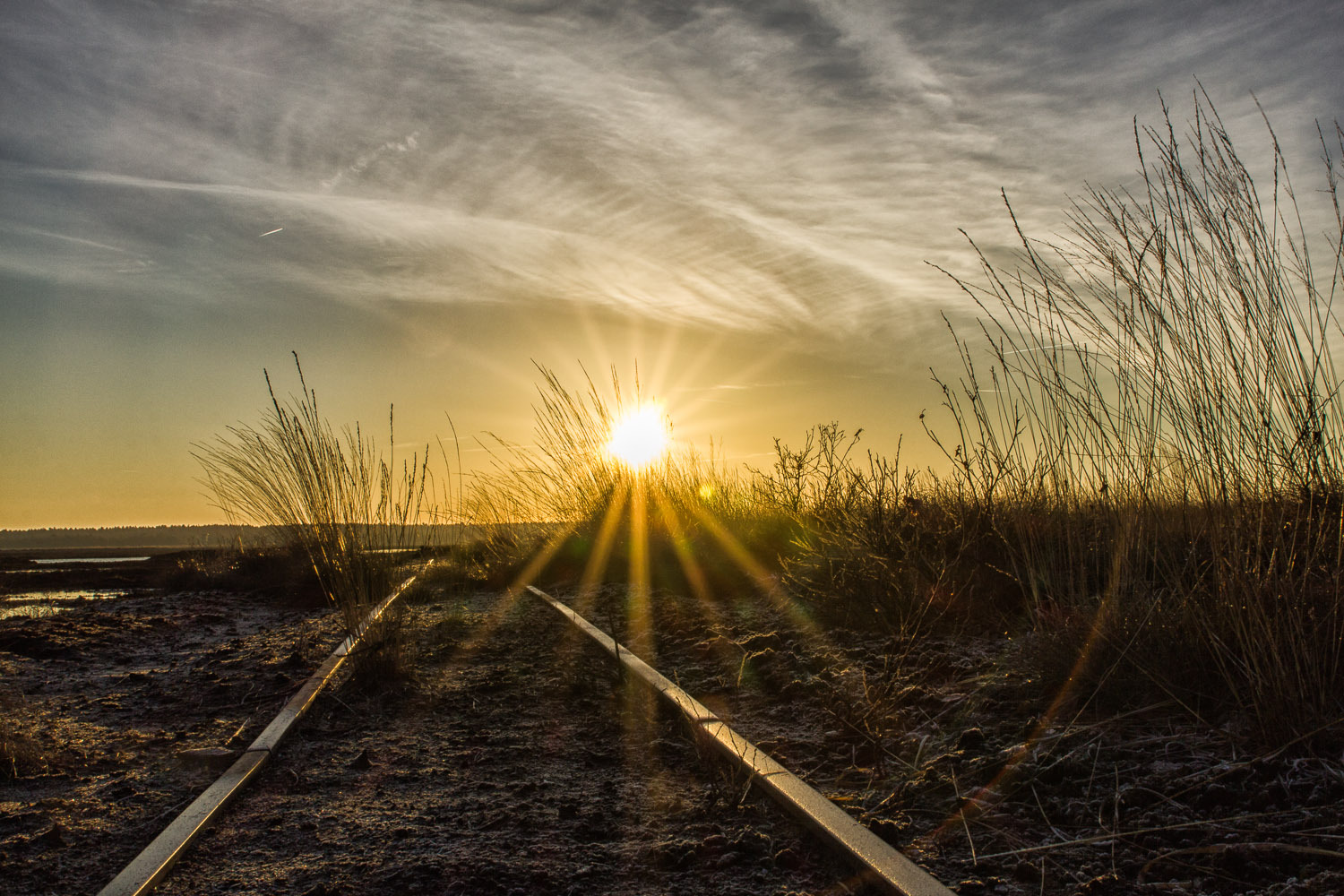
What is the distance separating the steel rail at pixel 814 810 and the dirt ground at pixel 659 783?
7cm

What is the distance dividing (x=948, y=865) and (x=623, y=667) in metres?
2.55

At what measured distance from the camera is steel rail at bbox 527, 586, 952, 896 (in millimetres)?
1944

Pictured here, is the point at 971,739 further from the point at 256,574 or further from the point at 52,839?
the point at 256,574

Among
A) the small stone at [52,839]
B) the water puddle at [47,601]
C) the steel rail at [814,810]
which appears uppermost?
the steel rail at [814,810]

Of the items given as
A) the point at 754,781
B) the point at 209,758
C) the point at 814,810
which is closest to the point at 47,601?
the point at 209,758

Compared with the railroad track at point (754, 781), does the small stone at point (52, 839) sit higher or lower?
lower

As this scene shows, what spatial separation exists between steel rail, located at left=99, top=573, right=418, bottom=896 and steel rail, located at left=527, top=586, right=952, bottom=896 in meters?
1.71

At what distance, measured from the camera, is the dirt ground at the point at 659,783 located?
224cm

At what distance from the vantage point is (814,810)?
239 cm

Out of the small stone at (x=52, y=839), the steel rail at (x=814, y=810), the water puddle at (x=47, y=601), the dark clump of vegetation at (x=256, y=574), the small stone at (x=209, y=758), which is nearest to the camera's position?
the steel rail at (x=814, y=810)

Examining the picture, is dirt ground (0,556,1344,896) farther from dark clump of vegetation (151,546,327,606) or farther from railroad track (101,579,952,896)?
dark clump of vegetation (151,546,327,606)

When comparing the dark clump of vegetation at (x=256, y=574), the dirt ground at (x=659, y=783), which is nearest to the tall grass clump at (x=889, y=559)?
the dirt ground at (x=659, y=783)

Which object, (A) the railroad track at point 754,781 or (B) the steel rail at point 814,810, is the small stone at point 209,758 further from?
(B) the steel rail at point 814,810

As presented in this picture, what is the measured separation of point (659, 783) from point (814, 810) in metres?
0.75
